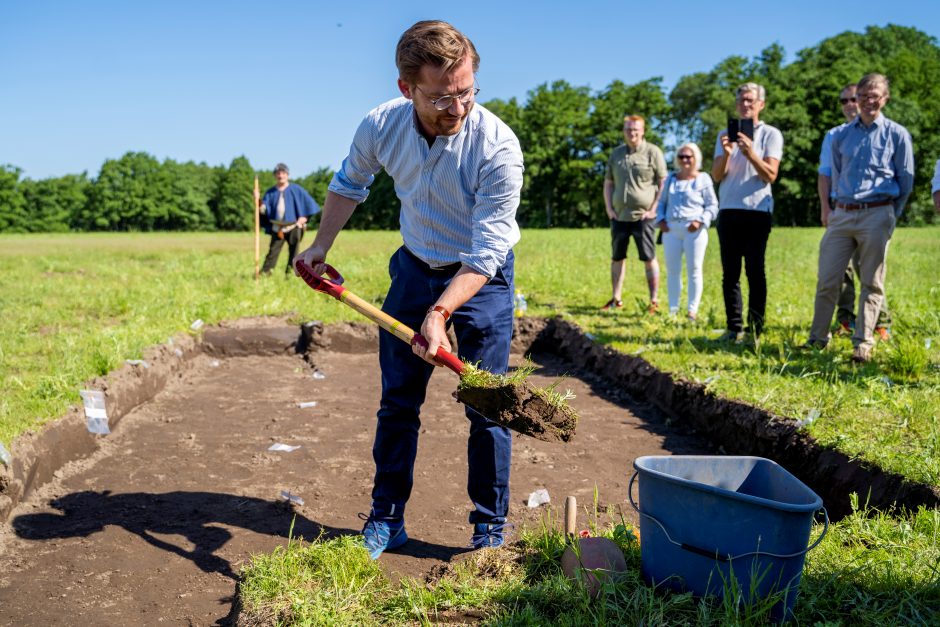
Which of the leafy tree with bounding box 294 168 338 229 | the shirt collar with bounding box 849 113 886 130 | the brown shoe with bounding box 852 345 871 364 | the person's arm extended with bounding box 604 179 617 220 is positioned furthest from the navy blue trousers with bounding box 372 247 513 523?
the leafy tree with bounding box 294 168 338 229

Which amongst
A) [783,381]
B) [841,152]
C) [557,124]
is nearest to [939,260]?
[841,152]

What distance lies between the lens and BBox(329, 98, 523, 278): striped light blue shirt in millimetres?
3057

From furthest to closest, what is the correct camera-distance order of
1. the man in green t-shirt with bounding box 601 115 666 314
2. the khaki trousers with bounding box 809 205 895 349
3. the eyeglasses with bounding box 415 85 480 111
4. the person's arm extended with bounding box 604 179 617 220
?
the person's arm extended with bounding box 604 179 617 220
the man in green t-shirt with bounding box 601 115 666 314
the khaki trousers with bounding box 809 205 895 349
the eyeglasses with bounding box 415 85 480 111

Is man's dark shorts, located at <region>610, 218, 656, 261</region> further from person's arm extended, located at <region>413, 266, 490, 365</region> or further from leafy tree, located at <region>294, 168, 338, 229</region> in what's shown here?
leafy tree, located at <region>294, 168, 338, 229</region>

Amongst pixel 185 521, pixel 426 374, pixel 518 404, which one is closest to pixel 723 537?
pixel 518 404

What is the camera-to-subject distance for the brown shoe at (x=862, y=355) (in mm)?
6043

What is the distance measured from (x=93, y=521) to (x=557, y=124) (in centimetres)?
6613

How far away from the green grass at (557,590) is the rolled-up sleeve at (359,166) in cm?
157

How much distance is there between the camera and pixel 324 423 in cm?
595

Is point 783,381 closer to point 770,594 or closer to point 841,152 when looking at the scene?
point 841,152

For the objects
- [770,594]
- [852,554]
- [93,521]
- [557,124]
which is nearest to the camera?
[770,594]

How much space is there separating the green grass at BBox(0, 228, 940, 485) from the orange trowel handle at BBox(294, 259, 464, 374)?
7.75ft

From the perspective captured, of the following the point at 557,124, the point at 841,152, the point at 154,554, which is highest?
the point at 557,124

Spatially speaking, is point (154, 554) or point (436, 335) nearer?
point (436, 335)
